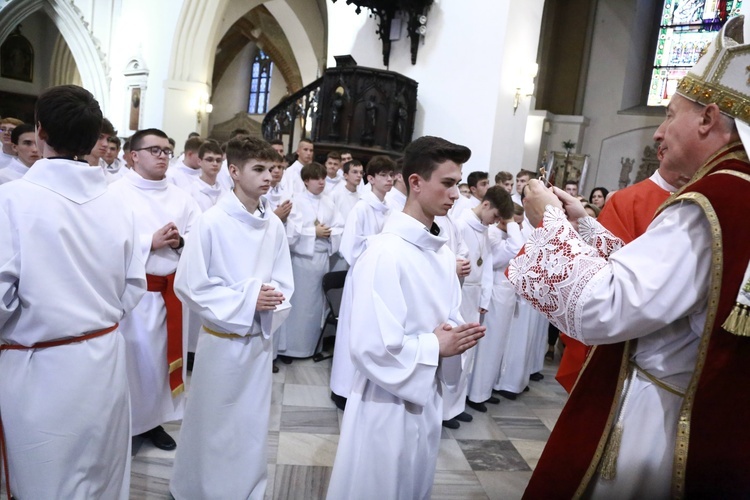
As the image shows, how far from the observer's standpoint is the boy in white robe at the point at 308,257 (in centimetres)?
553

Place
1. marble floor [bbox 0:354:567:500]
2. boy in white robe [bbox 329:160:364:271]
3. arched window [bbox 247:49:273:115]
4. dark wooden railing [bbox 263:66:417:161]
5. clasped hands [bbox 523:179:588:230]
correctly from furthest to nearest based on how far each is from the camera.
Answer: arched window [bbox 247:49:273:115], dark wooden railing [bbox 263:66:417:161], boy in white robe [bbox 329:160:364:271], marble floor [bbox 0:354:567:500], clasped hands [bbox 523:179:588:230]

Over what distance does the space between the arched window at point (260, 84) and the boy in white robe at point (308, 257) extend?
1878 cm

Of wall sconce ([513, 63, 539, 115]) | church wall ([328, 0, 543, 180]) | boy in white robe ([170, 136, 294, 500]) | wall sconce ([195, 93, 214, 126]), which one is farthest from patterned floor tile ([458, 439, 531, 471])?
wall sconce ([195, 93, 214, 126])

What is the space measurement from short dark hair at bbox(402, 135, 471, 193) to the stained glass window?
14251 mm

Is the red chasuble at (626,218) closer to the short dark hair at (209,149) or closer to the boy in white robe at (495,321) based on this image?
the boy in white robe at (495,321)

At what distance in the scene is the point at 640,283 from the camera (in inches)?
53.7

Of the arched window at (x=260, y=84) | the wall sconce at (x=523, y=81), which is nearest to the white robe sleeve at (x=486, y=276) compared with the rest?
the wall sconce at (x=523, y=81)

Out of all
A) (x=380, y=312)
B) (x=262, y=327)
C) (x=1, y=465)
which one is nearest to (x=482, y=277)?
(x=262, y=327)

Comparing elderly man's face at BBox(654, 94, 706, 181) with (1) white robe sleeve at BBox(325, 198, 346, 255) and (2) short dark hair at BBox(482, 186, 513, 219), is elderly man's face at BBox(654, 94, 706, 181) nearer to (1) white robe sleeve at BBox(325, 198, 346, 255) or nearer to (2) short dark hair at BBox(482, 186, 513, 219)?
(2) short dark hair at BBox(482, 186, 513, 219)

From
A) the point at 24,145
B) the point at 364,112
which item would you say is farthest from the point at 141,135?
the point at 364,112

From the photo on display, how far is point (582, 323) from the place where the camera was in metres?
1.44

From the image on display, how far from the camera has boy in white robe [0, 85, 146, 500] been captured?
188 cm

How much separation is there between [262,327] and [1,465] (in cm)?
121

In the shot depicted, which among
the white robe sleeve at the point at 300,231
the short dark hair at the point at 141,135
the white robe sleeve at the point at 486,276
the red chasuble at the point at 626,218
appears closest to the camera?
the red chasuble at the point at 626,218
